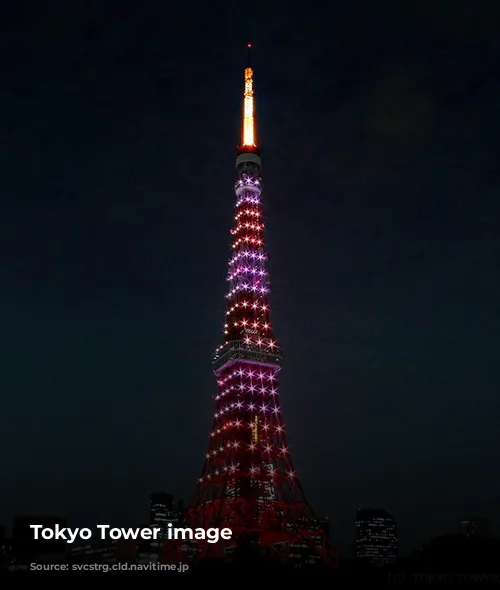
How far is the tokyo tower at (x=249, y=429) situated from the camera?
273 feet

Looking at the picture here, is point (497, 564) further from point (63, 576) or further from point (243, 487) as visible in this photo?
point (63, 576)

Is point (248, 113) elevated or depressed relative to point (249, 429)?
elevated

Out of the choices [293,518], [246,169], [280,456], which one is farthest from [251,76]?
[293,518]
